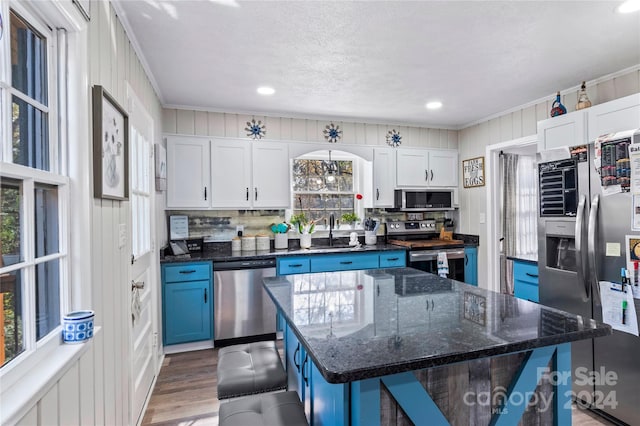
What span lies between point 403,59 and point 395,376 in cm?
227

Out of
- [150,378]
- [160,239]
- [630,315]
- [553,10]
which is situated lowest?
[150,378]

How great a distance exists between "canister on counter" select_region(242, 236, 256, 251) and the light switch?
193 centimetres

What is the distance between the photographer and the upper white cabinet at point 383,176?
4.35 metres

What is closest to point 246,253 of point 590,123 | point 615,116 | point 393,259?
point 393,259

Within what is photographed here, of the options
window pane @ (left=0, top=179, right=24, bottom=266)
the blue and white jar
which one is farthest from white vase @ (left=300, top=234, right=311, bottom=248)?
window pane @ (left=0, top=179, right=24, bottom=266)

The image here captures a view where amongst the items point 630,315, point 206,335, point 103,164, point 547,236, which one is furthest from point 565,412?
point 206,335

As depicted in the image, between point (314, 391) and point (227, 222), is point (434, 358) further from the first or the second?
point (227, 222)

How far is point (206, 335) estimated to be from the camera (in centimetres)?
339

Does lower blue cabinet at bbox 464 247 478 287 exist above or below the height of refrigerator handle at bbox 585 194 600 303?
below

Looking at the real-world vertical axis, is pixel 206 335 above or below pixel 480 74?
below

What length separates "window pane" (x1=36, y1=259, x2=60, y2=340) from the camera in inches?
45.8

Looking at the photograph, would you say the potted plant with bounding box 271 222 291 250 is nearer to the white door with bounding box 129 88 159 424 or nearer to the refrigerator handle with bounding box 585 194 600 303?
the white door with bounding box 129 88 159 424

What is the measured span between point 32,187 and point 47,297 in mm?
403

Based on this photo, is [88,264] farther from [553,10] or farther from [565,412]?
[553,10]
